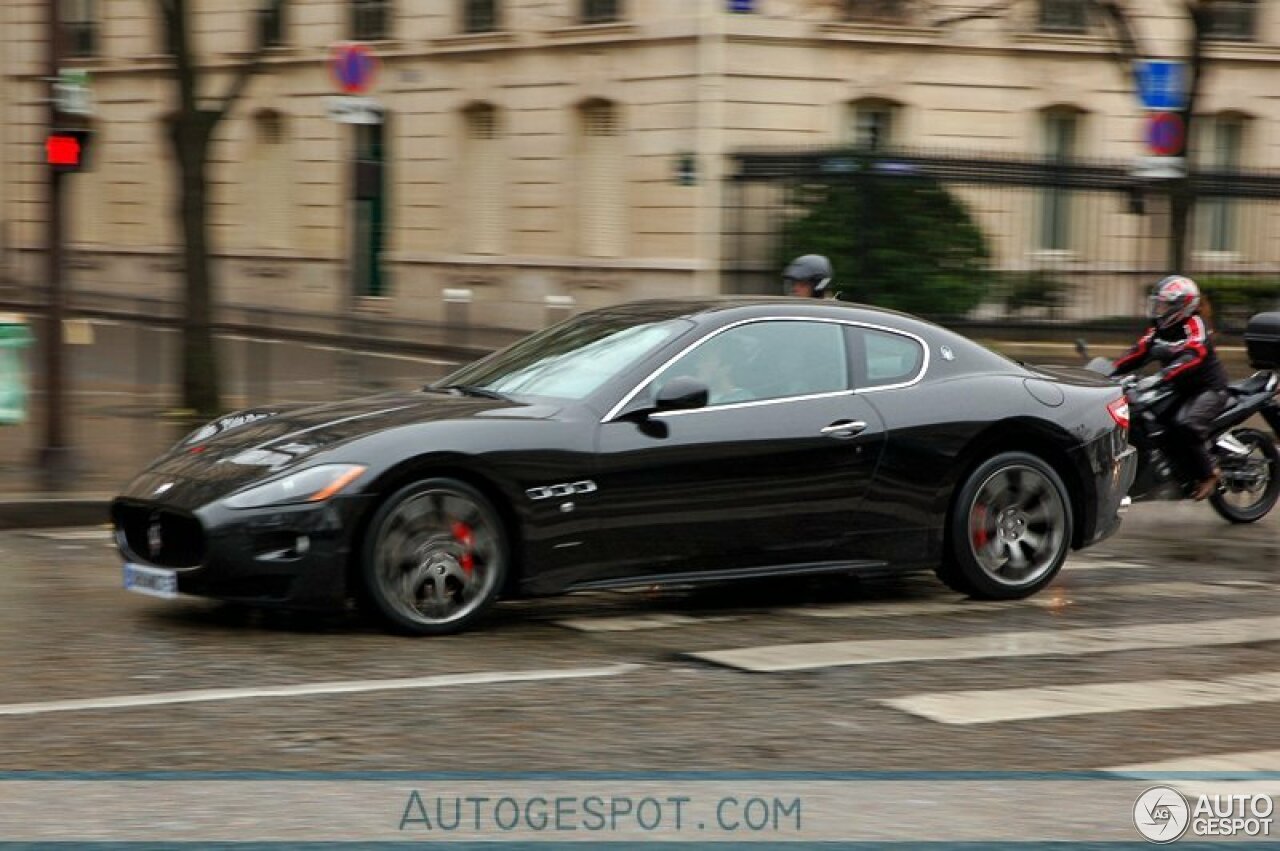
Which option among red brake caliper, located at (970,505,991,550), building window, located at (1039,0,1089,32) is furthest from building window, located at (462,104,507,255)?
red brake caliper, located at (970,505,991,550)

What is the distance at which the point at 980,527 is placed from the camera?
9.51 metres

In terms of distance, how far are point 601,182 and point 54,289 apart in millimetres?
17245

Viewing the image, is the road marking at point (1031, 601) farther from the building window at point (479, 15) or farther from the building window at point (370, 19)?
the building window at point (370, 19)

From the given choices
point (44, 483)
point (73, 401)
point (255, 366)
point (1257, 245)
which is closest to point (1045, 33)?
point (1257, 245)

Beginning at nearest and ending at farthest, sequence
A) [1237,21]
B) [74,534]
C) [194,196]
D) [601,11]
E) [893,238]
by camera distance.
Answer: [74,534], [194,196], [893,238], [601,11], [1237,21]

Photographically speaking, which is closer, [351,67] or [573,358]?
[573,358]

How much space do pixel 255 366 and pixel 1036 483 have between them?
1694 centimetres

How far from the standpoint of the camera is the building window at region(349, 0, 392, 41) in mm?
33562

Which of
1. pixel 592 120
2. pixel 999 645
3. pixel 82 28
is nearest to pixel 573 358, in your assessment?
pixel 999 645

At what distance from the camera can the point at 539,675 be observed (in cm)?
736

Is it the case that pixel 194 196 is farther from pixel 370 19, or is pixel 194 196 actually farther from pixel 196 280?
pixel 370 19

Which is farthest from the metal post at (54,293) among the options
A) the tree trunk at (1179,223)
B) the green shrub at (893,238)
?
the green shrub at (893,238)

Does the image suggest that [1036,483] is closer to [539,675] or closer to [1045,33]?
[539,675]

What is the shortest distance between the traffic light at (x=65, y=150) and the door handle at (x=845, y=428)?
6914 millimetres
